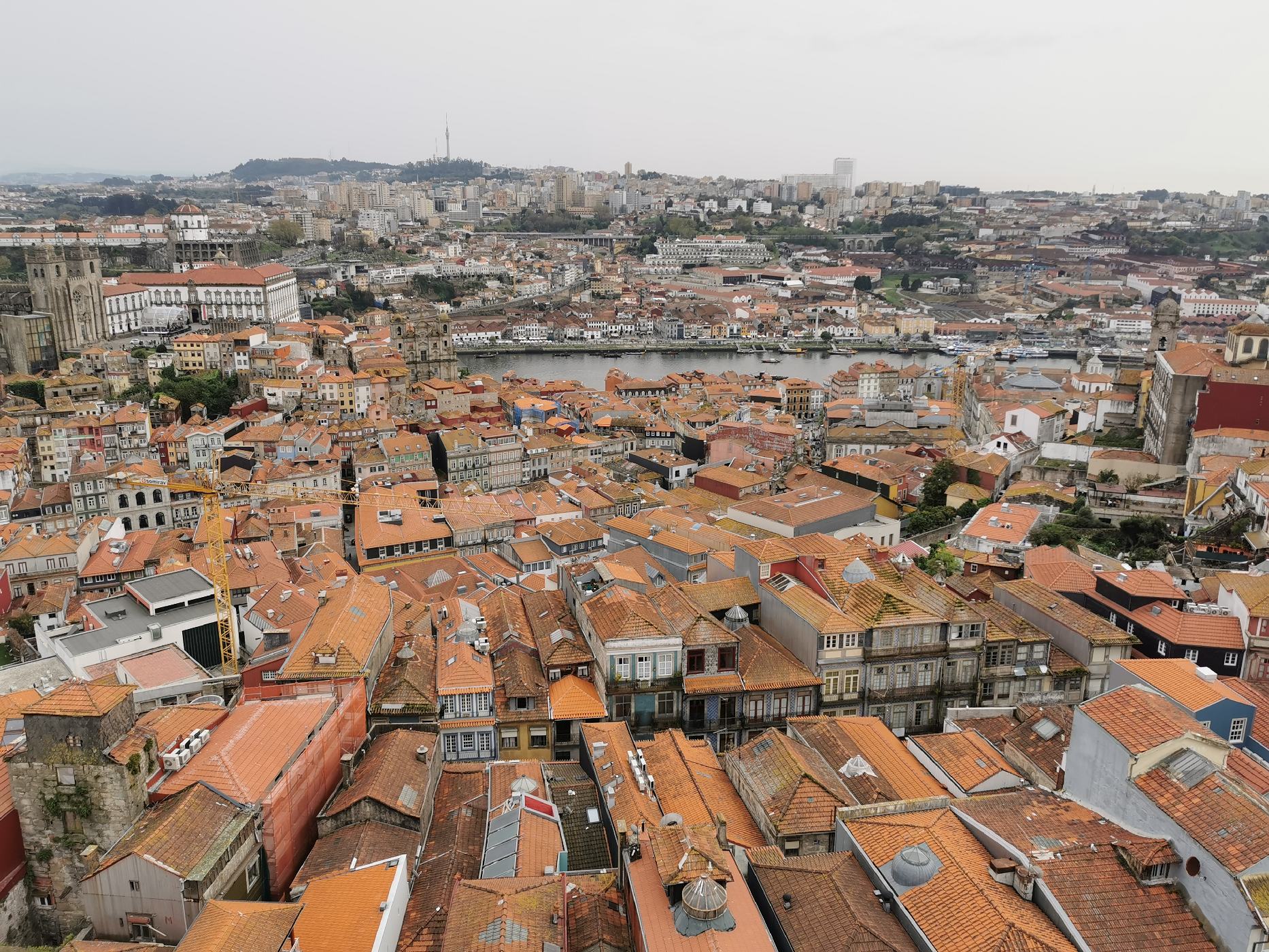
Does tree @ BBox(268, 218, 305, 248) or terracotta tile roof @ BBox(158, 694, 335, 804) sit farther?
tree @ BBox(268, 218, 305, 248)

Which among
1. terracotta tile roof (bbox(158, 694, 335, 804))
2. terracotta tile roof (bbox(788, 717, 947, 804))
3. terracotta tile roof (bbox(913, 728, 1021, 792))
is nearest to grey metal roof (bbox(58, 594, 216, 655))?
terracotta tile roof (bbox(158, 694, 335, 804))

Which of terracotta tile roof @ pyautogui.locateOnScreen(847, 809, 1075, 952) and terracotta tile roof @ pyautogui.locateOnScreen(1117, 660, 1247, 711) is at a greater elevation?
terracotta tile roof @ pyautogui.locateOnScreen(1117, 660, 1247, 711)

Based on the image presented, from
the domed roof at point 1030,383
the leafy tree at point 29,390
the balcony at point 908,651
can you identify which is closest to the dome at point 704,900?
the balcony at point 908,651

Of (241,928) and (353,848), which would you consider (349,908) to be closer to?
(241,928)

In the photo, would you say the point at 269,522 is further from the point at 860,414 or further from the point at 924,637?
the point at 860,414

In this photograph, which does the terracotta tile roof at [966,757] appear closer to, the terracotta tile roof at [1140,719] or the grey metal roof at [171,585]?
the terracotta tile roof at [1140,719]

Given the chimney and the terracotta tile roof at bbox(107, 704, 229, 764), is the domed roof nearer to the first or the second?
the chimney

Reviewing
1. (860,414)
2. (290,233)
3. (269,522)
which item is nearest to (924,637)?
(269,522)

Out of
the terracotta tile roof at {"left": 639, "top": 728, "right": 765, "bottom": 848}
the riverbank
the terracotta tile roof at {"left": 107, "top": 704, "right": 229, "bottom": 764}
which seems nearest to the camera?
the terracotta tile roof at {"left": 107, "top": 704, "right": 229, "bottom": 764}
